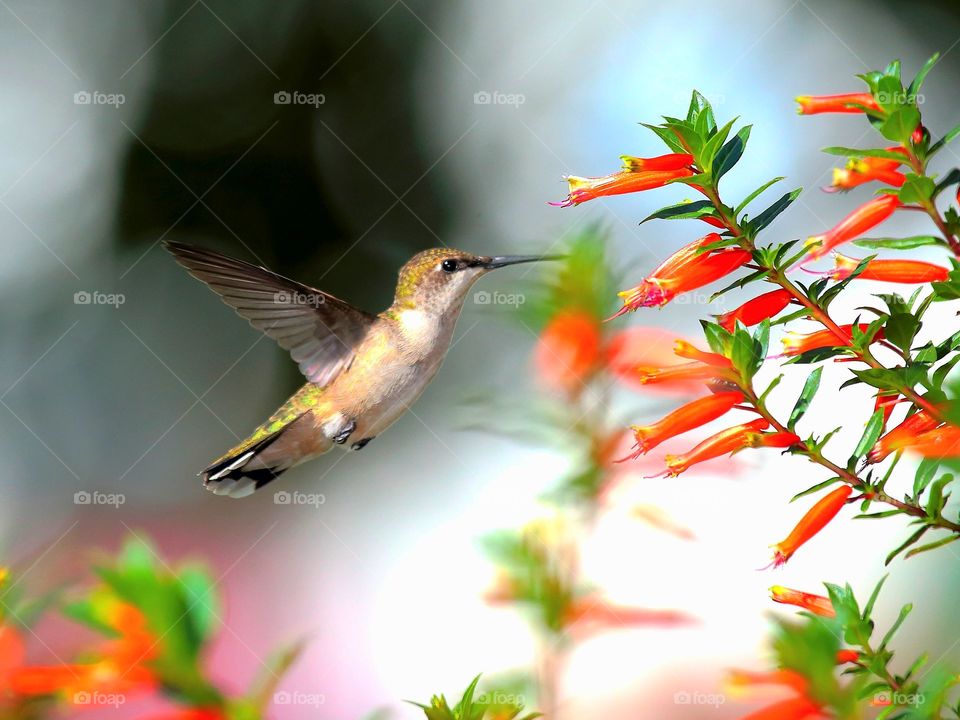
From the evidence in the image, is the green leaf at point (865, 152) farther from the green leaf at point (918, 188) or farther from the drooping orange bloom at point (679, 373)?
the drooping orange bloom at point (679, 373)

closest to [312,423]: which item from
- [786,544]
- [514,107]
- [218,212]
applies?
[786,544]

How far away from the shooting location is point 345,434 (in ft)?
5.08

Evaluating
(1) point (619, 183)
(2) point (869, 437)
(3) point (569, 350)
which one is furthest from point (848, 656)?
(3) point (569, 350)

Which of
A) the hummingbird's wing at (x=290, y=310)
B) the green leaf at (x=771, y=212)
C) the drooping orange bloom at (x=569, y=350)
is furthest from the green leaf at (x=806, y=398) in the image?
the hummingbird's wing at (x=290, y=310)

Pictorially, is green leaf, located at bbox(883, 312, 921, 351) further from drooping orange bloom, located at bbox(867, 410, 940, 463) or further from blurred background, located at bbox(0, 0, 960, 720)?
blurred background, located at bbox(0, 0, 960, 720)

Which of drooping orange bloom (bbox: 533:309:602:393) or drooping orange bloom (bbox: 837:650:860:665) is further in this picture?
drooping orange bloom (bbox: 533:309:602:393)

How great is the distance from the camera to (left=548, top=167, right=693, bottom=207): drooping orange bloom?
88cm

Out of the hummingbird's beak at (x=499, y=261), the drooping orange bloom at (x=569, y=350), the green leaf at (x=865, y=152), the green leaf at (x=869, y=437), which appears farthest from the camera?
the hummingbird's beak at (x=499, y=261)

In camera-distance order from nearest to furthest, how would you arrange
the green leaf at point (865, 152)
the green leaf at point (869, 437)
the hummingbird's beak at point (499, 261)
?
the green leaf at point (865, 152)
the green leaf at point (869, 437)
the hummingbird's beak at point (499, 261)

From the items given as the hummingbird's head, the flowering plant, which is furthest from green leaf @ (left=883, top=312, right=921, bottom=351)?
the hummingbird's head

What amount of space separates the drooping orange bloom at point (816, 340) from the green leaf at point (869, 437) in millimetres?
75

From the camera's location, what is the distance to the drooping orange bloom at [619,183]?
2.87ft

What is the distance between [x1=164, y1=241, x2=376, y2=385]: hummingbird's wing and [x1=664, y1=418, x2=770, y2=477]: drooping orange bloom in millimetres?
733

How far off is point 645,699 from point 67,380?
11.4ft
